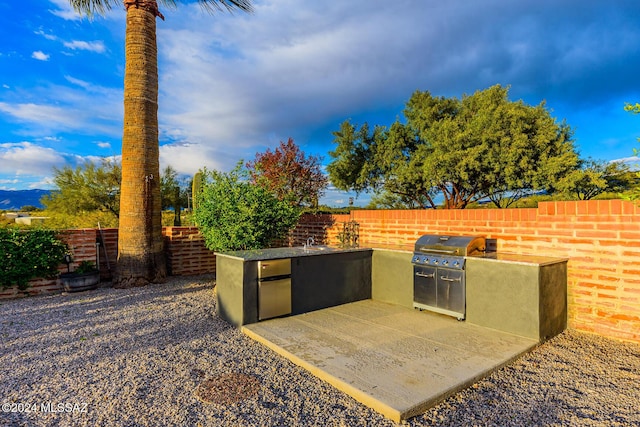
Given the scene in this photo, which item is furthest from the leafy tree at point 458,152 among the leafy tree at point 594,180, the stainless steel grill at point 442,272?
the stainless steel grill at point 442,272

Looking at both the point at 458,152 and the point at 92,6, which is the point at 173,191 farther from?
the point at 458,152

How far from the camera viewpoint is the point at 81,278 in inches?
249

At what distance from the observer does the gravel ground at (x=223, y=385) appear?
7.66 ft

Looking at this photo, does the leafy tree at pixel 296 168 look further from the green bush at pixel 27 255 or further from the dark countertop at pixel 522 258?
the dark countertop at pixel 522 258

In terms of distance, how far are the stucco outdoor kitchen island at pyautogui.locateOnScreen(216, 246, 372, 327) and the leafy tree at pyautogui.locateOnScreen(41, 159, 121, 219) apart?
40.0 feet

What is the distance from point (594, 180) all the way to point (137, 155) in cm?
1563

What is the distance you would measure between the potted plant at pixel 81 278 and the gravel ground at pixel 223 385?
6.40 ft

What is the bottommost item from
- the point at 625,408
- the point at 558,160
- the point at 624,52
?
the point at 625,408

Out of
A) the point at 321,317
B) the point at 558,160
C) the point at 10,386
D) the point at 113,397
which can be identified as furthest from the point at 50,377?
the point at 558,160

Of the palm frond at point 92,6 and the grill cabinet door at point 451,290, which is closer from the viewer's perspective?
the grill cabinet door at point 451,290

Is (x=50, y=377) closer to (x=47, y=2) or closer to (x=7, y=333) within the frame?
(x=7, y=333)

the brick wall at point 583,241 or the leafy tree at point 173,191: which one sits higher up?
the leafy tree at point 173,191

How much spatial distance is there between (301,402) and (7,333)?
4140 mm

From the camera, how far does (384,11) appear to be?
7543 millimetres
